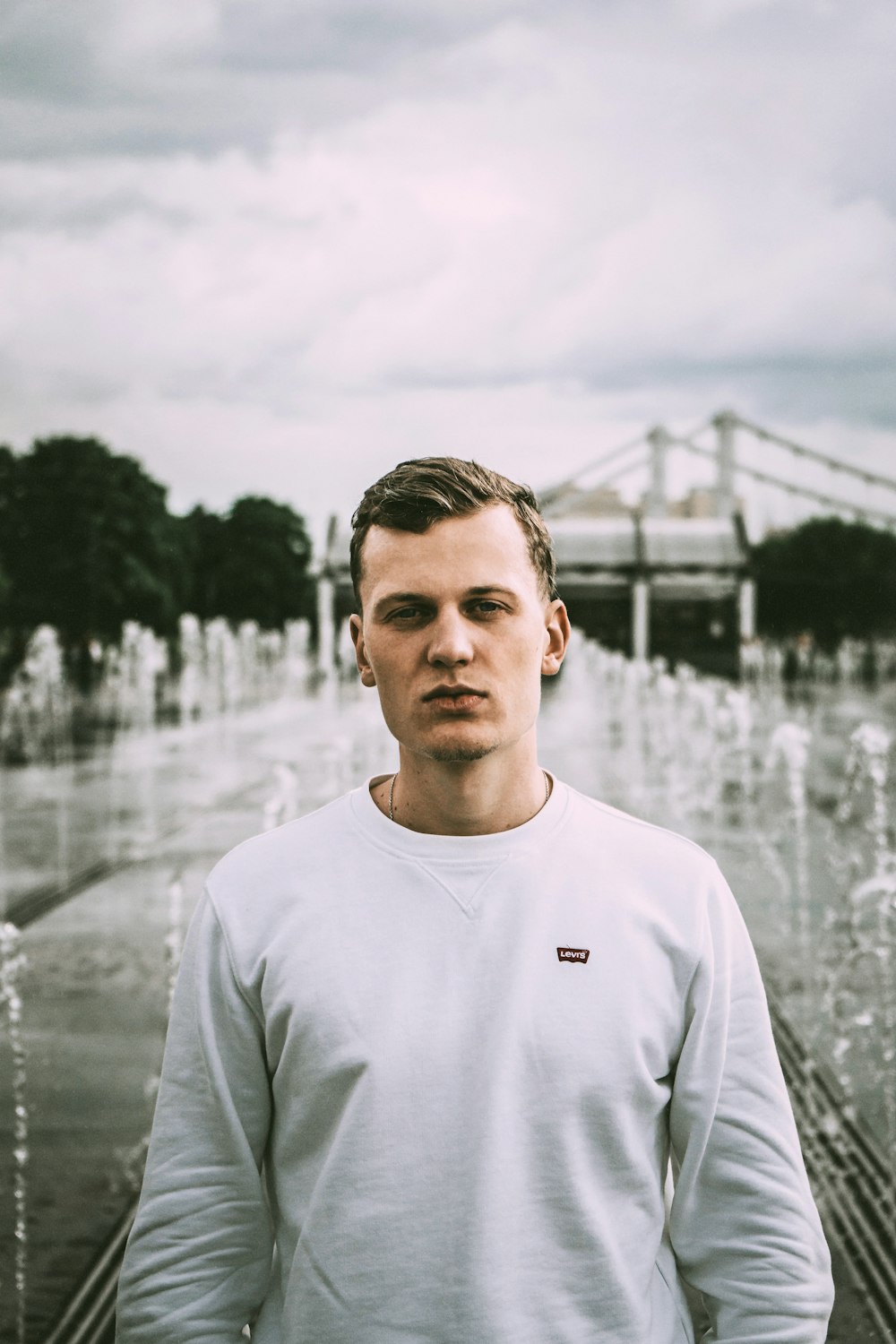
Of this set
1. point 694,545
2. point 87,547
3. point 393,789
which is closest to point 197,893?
point 393,789

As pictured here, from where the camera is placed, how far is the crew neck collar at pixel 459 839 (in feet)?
3.44

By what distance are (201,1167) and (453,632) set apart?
0.51m

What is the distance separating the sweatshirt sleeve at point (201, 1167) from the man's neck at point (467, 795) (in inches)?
8.0

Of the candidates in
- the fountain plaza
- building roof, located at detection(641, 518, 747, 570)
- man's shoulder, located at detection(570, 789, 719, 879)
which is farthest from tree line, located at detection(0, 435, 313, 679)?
man's shoulder, located at detection(570, 789, 719, 879)

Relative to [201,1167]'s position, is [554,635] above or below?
above

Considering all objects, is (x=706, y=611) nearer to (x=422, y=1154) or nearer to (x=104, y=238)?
(x=104, y=238)

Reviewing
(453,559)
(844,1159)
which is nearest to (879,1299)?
(844,1159)

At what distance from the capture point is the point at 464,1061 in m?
0.97

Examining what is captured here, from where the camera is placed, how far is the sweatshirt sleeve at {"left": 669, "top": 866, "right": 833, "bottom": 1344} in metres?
1.00

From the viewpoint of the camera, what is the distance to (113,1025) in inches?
124

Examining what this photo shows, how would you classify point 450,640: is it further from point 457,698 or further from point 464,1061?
point 464,1061

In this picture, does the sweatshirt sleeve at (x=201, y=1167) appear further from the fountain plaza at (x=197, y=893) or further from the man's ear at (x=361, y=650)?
the fountain plaza at (x=197, y=893)

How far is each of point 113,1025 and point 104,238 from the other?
568 cm

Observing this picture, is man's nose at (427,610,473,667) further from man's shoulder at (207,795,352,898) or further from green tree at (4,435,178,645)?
green tree at (4,435,178,645)
